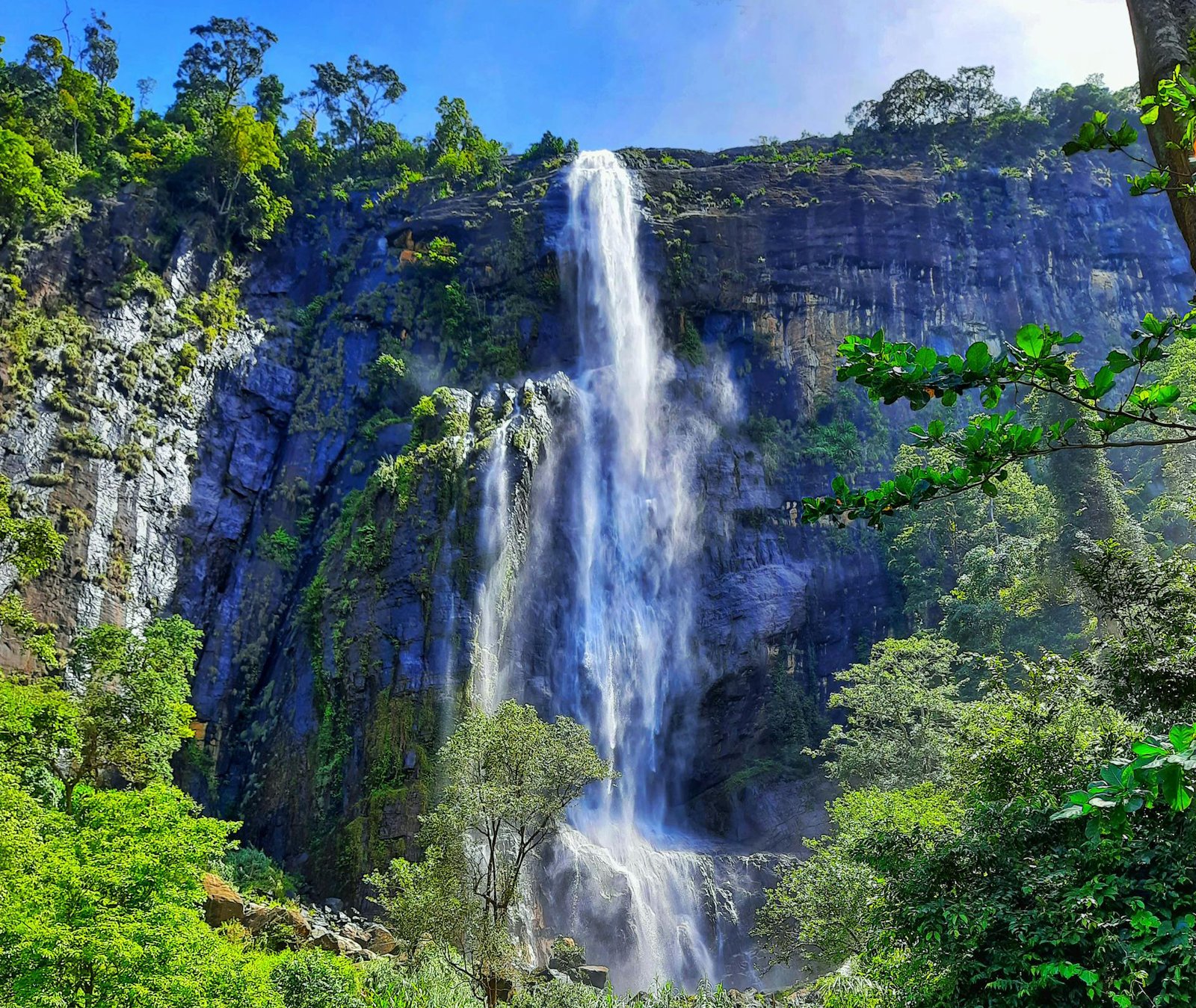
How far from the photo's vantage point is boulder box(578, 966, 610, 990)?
722 inches

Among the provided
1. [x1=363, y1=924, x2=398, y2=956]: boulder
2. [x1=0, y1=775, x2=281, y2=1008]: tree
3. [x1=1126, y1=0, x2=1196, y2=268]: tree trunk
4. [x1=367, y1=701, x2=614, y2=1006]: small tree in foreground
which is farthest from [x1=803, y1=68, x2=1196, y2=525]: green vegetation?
[x1=363, y1=924, x2=398, y2=956]: boulder

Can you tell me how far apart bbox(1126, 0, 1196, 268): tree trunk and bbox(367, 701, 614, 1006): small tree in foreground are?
12819mm

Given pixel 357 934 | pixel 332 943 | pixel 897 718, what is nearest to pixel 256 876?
pixel 357 934

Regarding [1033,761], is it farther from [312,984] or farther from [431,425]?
[431,425]

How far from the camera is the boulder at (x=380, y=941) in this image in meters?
16.6

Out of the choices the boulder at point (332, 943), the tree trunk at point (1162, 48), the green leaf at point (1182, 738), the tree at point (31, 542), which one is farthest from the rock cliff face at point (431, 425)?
the green leaf at point (1182, 738)

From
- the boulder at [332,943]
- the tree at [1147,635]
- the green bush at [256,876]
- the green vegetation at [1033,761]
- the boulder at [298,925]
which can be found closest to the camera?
the green vegetation at [1033,761]

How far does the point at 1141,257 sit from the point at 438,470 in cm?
3358

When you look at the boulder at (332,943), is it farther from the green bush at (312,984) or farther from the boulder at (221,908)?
the green bush at (312,984)

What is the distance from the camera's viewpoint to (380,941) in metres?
17.0

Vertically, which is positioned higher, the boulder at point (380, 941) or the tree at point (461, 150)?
the tree at point (461, 150)

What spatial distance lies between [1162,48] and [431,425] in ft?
82.4

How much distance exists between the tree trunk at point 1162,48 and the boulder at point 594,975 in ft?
60.5

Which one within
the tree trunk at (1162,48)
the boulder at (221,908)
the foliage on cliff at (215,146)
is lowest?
the boulder at (221,908)
